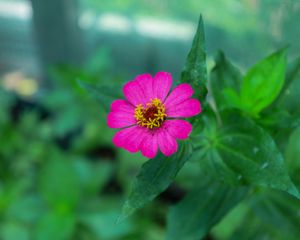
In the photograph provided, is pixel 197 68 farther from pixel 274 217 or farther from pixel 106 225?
pixel 106 225

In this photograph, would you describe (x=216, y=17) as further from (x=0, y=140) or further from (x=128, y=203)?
(x=128, y=203)

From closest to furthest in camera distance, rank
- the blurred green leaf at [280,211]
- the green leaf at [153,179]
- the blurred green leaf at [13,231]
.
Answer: the green leaf at [153,179] < the blurred green leaf at [280,211] < the blurred green leaf at [13,231]

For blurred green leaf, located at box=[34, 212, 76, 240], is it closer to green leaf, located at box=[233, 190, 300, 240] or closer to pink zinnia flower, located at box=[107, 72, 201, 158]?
green leaf, located at box=[233, 190, 300, 240]

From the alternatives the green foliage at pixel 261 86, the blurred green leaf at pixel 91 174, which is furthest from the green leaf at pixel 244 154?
the blurred green leaf at pixel 91 174

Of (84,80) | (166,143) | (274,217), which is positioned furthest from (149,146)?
Result: (84,80)

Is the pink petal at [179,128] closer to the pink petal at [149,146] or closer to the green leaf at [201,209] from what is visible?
the pink petal at [149,146]

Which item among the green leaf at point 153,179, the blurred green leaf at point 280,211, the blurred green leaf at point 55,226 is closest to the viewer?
the green leaf at point 153,179

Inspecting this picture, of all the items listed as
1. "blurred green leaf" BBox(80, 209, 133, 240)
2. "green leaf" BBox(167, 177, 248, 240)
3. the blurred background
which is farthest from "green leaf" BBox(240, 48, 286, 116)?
"blurred green leaf" BBox(80, 209, 133, 240)
